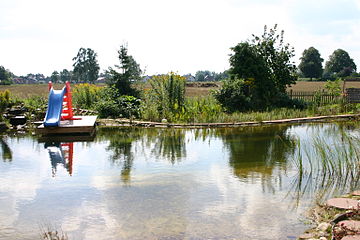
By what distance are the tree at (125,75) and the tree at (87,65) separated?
65526 millimetres

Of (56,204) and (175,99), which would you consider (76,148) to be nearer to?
(56,204)

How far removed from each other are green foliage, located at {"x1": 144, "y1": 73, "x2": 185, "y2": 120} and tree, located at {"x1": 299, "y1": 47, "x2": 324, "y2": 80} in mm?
63337

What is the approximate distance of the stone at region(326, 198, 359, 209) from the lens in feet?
16.2

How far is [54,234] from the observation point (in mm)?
4434

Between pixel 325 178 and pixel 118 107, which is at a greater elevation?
pixel 118 107

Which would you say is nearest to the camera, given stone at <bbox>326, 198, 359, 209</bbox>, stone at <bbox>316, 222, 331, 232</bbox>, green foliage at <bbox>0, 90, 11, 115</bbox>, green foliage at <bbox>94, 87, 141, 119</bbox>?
stone at <bbox>316, 222, 331, 232</bbox>

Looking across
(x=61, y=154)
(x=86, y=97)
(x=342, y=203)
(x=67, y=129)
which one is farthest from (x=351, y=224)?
(x=86, y=97)

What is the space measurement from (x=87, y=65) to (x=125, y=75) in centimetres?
6755

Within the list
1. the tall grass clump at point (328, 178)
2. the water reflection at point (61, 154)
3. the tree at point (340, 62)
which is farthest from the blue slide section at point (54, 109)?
the tree at point (340, 62)

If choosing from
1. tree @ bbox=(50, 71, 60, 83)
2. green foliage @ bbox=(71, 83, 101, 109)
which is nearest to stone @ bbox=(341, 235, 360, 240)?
green foliage @ bbox=(71, 83, 101, 109)

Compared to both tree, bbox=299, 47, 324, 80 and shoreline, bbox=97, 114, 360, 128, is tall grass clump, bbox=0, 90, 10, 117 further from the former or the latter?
tree, bbox=299, 47, 324, 80

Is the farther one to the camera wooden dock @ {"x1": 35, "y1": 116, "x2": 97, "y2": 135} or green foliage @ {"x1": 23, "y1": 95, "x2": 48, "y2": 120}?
green foliage @ {"x1": 23, "y1": 95, "x2": 48, "y2": 120}

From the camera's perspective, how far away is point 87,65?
82500 millimetres

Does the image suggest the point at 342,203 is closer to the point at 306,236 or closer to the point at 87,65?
the point at 306,236
